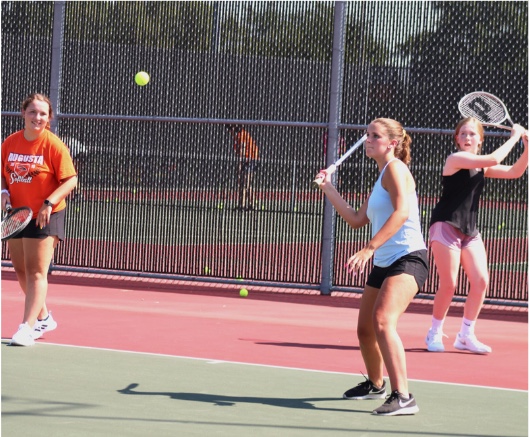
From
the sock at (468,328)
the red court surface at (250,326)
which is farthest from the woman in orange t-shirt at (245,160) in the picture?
the sock at (468,328)

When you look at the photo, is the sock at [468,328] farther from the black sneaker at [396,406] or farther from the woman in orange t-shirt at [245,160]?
the woman in orange t-shirt at [245,160]

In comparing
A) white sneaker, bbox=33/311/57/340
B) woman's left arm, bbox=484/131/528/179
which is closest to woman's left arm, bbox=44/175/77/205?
white sneaker, bbox=33/311/57/340

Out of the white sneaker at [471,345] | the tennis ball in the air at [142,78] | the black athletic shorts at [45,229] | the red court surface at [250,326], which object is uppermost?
the tennis ball in the air at [142,78]

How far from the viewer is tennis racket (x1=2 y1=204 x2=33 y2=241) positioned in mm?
8234

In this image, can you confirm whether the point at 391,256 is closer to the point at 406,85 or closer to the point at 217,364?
the point at 217,364

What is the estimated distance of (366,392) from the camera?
6820 millimetres

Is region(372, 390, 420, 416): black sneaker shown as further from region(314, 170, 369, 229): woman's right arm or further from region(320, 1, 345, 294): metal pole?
region(320, 1, 345, 294): metal pole

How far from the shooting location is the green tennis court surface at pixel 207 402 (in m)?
5.90

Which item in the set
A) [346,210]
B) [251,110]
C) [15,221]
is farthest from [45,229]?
[251,110]

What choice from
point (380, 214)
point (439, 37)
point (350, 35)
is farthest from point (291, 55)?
point (380, 214)

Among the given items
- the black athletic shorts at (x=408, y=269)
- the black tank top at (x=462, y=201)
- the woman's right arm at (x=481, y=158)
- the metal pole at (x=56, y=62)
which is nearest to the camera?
the black athletic shorts at (x=408, y=269)

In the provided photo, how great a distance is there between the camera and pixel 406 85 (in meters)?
12.1

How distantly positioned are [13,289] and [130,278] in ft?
5.87

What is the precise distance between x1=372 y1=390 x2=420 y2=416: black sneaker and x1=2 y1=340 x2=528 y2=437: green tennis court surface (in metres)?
0.05
